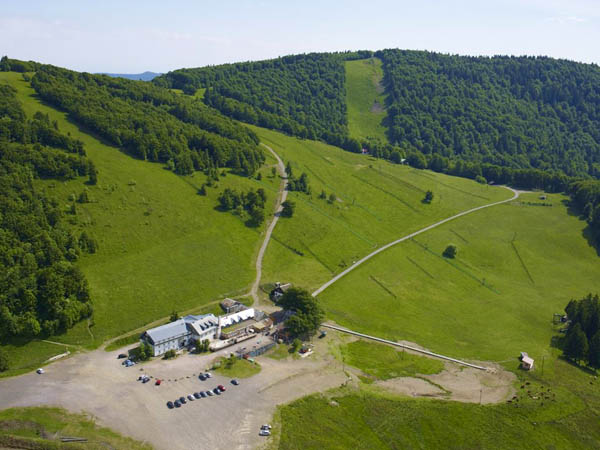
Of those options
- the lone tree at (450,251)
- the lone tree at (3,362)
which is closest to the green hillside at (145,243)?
the lone tree at (3,362)

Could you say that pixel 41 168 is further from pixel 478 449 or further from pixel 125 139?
pixel 478 449

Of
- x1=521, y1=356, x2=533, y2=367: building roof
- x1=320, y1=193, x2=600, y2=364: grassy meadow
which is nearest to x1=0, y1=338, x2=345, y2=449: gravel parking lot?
x1=320, y1=193, x2=600, y2=364: grassy meadow

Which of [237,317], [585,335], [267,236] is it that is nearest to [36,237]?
[237,317]

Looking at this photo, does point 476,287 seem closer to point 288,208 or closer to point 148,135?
point 288,208

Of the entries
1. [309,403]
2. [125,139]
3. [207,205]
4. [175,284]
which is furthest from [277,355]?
[125,139]

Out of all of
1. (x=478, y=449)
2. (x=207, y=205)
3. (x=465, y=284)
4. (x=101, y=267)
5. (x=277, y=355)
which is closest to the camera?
(x=478, y=449)
